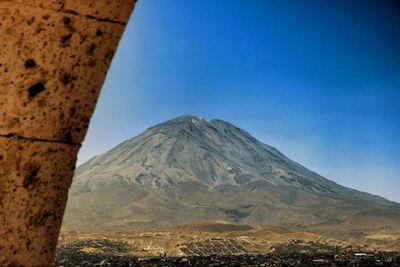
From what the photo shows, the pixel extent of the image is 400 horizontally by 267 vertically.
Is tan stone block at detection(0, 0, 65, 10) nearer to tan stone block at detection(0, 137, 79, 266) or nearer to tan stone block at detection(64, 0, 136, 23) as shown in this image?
tan stone block at detection(64, 0, 136, 23)

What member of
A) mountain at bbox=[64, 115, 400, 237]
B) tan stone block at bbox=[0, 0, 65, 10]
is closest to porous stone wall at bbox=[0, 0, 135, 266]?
tan stone block at bbox=[0, 0, 65, 10]

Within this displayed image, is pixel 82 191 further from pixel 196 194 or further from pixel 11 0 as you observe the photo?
pixel 11 0

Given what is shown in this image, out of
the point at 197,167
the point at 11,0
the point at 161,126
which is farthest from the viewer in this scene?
the point at 161,126

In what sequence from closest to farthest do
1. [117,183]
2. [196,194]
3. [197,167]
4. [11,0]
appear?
[11,0] → [196,194] → [117,183] → [197,167]

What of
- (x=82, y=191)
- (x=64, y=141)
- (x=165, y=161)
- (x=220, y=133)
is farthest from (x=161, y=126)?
(x=64, y=141)

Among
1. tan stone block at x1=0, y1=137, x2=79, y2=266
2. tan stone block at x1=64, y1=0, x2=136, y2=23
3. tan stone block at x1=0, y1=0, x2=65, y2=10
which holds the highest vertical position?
tan stone block at x1=64, y1=0, x2=136, y2=23

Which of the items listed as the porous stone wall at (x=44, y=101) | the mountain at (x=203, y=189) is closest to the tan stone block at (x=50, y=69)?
the porous stone wall at (x=44, y=101)
